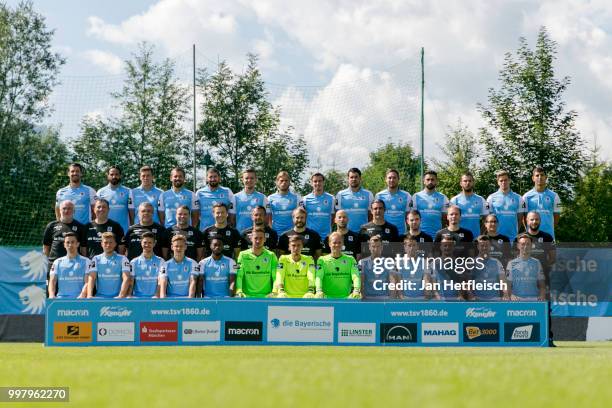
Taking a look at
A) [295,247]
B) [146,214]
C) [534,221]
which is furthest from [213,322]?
[534,221]

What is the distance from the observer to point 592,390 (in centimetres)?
562

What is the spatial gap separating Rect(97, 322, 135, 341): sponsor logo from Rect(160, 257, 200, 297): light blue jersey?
1.54 m

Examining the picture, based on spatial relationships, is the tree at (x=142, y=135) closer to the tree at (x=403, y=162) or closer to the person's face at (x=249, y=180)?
the tree at (x=403, y=162)

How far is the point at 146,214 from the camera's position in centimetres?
1364

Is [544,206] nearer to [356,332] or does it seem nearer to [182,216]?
[356,332]

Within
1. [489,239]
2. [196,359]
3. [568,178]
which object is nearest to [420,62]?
[568,178]

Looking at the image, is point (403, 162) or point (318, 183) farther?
point (403, 162)

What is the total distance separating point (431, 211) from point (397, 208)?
2.01 ft

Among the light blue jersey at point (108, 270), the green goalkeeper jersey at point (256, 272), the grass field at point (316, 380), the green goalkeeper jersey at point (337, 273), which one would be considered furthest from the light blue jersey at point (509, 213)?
the light blue jersey at point (108, 270)

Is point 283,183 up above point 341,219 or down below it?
above

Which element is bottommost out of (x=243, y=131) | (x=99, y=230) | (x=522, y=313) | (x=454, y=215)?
(x=522, y=313)

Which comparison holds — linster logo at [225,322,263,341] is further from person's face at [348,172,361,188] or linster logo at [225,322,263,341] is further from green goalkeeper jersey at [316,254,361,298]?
person's face at [348,172,361,188]

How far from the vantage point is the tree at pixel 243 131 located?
24.5 metres

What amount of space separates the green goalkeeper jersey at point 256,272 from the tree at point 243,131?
11024 mm
